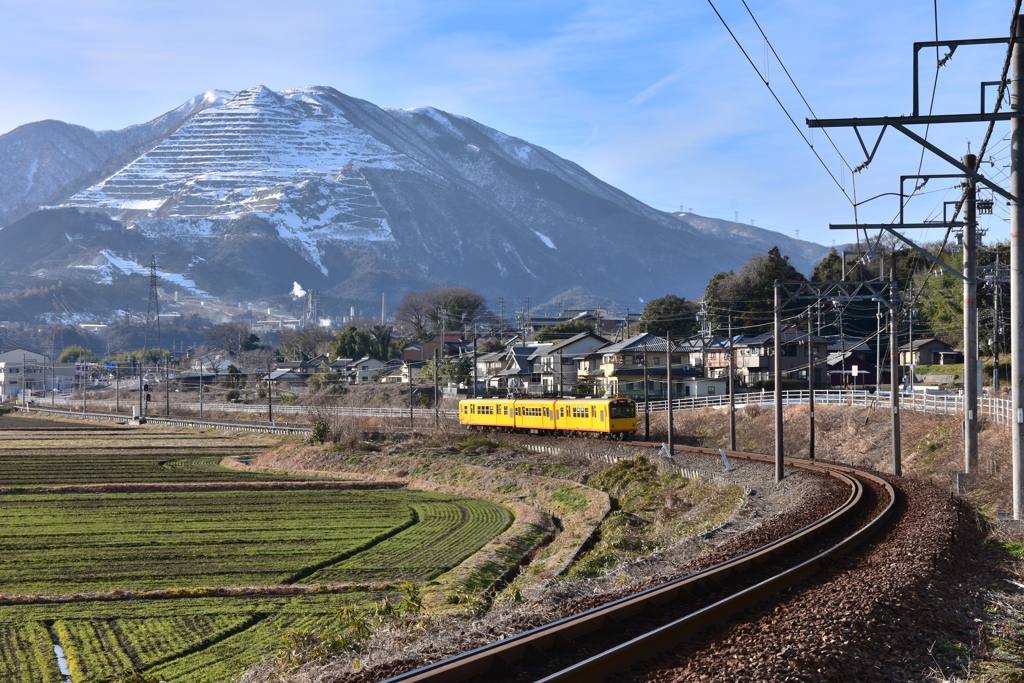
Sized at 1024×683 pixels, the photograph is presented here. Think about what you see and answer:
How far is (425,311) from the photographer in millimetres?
155625

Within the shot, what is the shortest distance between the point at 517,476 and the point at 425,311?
120 meters

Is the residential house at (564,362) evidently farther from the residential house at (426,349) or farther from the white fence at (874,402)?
the residential house at (426,349)

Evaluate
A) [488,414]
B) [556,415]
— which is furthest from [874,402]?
[488,414]

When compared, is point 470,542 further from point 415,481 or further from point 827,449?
point 827,449

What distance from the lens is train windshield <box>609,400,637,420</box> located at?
42.9 meters

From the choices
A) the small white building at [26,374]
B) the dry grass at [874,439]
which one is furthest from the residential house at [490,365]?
the small white building at [26,374]

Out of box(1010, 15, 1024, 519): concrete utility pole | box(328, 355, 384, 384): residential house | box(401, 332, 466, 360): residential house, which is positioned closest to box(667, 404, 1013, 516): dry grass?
box(1010, 15, 1024, 519): concrete utility pole

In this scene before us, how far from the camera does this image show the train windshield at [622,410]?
4294 centimetres

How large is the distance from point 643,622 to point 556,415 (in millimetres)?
37693

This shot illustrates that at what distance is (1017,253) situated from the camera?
14.2 metres

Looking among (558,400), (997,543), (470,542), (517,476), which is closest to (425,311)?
(558,400)

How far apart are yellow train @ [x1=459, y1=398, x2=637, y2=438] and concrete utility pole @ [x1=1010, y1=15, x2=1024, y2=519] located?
93.2 ft

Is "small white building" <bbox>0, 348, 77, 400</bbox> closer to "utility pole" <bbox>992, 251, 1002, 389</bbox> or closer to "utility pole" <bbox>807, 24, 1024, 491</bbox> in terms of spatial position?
"utility pole" <bbox>992, 251, 1002, 389</bbox>

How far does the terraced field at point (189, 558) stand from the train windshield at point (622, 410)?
1013cm
